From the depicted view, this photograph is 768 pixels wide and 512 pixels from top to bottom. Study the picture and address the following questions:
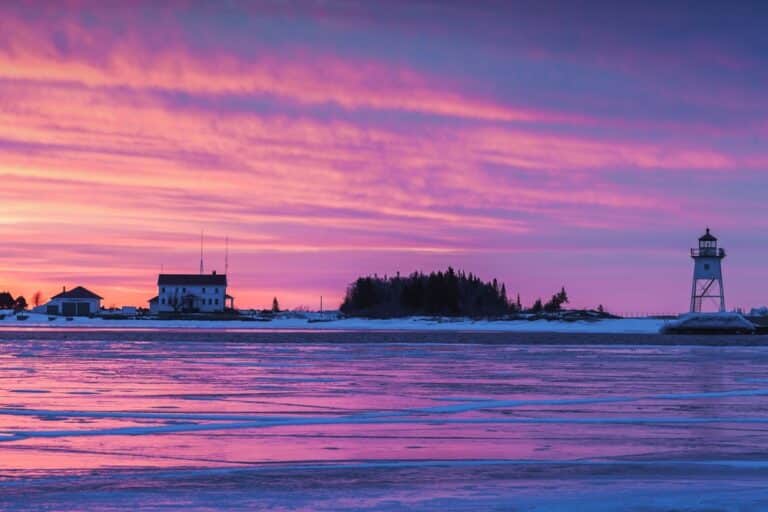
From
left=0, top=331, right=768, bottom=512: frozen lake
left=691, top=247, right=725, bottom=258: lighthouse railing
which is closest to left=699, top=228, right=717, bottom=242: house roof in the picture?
left=691, top=247, right=725, bottom=258: lighthouse railing

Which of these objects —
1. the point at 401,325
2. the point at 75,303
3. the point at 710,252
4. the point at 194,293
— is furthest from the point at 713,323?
the point at 75,303

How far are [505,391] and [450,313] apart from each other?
169 metres

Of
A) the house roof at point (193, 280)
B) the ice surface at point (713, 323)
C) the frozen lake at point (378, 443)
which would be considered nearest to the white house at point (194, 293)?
the house roof at point (193, 280)

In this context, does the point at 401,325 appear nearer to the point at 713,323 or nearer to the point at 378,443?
the point at 713,323

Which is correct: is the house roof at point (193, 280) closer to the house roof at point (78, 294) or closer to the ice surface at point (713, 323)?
the house roof at point (78, 294)

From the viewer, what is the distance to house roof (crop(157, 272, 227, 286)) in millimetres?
178125

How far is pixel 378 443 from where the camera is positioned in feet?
45.3

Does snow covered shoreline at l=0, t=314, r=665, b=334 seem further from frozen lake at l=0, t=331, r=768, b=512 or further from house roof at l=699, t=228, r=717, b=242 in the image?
frozen lake at l=0, t=331, r=768, b=512

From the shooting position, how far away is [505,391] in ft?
74.0

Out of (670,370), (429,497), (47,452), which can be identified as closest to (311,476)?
(429,497)

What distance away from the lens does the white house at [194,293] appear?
574 feet

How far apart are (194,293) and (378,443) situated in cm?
16684

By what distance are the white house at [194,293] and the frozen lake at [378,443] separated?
15035cm

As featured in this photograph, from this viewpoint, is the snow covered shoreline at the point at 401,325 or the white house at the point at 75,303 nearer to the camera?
the snow covered shoreline at the point at 401,325
